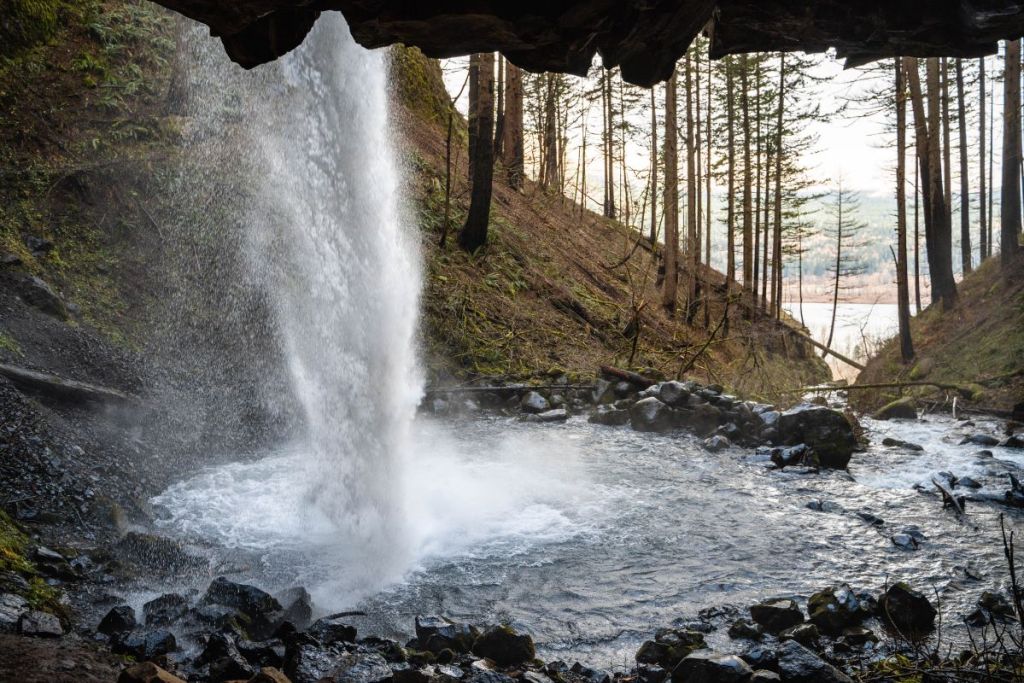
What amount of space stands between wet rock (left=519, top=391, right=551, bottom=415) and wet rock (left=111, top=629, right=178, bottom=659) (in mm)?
8637

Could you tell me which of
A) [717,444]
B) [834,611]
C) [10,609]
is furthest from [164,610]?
[717,444]

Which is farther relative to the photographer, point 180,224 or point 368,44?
point 180,224

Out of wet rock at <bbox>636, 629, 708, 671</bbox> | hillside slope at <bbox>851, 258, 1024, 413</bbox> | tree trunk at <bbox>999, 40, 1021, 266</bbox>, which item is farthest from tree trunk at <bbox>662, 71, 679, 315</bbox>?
wet rock at <bbox>636, 629, 708, 671</bbox>

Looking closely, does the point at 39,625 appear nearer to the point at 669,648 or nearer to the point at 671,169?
the point at 669,648

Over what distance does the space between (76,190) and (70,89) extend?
3.27 meters

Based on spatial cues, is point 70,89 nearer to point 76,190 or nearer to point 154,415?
point 76,190

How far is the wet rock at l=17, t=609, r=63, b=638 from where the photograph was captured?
13.2 feet

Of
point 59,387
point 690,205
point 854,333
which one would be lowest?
point 59,387

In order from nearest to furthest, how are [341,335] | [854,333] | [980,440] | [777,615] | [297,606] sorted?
[777,615]
[297,606]
[341,335]
[980,440]
[854,333]

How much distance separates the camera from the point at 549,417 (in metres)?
12.3

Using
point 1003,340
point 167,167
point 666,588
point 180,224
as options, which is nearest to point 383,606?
point 666,588

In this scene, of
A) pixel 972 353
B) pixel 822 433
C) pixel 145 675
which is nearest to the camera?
pixel 145 675

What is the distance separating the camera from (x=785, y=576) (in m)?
5.93

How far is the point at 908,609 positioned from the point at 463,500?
4.39m
